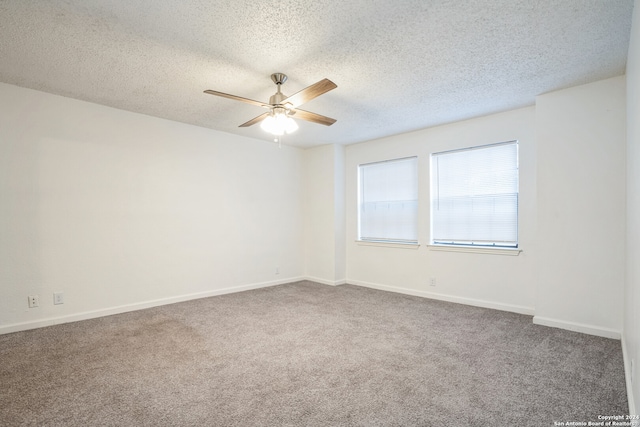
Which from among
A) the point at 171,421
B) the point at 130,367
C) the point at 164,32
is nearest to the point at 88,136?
the point at 164,32

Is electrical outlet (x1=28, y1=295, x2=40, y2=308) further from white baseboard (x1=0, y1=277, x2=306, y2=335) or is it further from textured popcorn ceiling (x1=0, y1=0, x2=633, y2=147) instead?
textured popcorn ceiling (x1=0, y1=0, x2=633, y2=147)

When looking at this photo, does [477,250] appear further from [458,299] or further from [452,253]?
[458,299]

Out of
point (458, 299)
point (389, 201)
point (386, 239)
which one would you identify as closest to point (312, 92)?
point (389, 201)

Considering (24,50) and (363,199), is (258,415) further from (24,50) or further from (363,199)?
(363,199)

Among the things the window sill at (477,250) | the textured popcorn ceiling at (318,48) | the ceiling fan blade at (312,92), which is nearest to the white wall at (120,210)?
the textured popcorn ceiling at (318,48)

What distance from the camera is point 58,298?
3.46m

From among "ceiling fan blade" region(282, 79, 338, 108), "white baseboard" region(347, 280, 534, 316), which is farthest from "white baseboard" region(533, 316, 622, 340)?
"ceiling fan blade" region(282, 79, 338, 108)

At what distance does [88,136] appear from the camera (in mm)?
3678

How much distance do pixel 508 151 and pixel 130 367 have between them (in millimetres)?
4577

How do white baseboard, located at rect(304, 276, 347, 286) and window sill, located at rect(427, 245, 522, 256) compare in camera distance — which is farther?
white baseboard, located at rect(304, 276, 347, 286)

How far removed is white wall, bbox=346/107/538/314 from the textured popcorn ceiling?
1.44 feet

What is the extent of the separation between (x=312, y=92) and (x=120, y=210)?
2958 mm

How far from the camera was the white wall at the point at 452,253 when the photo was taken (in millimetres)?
3752

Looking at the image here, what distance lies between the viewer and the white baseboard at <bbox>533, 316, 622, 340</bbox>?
2.96 metres
